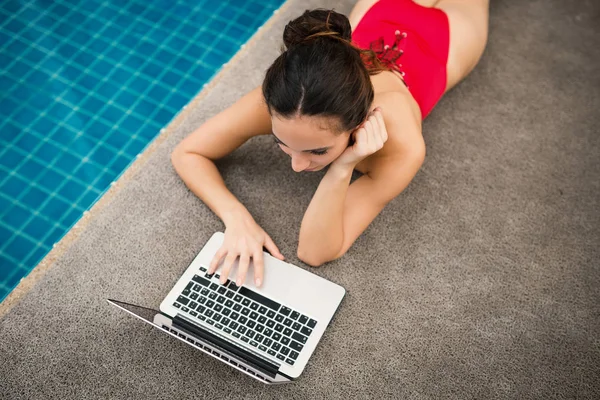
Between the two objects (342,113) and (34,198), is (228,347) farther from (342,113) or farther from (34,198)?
(34,198)

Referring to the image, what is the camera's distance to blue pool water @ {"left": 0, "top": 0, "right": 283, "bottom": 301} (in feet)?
5.49

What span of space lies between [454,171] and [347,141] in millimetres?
623

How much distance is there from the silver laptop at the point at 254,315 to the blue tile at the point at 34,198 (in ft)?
2.20

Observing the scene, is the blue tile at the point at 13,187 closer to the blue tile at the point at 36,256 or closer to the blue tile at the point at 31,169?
the blue tile at the point at 31,169

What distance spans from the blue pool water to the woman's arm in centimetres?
84

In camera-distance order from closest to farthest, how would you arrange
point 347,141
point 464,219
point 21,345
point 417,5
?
point 347,141 → point 21,345 → point 464,219 → point 417,5

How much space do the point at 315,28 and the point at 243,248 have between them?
0.58 metres

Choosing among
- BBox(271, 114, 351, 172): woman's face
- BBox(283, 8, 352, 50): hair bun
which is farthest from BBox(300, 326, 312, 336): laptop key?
BBox(283, 8, 352, 50): hair bun

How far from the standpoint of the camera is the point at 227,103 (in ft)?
5.61

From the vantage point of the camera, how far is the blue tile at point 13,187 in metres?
1.69

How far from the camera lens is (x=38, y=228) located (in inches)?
64.2

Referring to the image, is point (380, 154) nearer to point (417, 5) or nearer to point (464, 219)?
point (464, 219)

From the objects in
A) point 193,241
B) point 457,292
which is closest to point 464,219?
point 457,292

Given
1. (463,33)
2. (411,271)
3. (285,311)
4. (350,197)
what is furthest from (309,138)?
(463,33)
